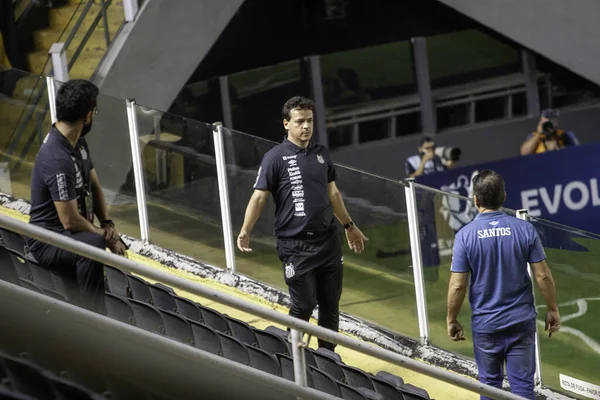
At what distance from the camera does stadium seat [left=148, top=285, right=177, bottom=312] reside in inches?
260

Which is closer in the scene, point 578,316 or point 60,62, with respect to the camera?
point 578,316

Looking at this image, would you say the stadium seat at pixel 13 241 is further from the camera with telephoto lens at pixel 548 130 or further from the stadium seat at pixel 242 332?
the camera with telephoto lens at pixel 548 130

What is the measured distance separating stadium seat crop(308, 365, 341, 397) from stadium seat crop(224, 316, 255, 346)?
801mm

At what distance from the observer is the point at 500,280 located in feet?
18.5

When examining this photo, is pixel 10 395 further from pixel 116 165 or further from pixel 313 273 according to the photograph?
pixel 116 165

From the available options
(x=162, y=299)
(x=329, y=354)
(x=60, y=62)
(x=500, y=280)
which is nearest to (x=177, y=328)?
(x=162, y=299)

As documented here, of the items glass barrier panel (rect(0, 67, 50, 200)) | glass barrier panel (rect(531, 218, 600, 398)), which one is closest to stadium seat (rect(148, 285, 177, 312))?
glass barrier panel (rect(531, 218, 600, 398))

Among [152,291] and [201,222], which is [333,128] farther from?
[152,291]

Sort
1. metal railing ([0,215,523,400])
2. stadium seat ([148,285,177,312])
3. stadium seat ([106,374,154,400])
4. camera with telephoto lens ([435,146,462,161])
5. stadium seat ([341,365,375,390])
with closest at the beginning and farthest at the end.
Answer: metal railing ([0,215,523,400]), stadium seat ([106,374,154,400]), stadium seat ([341,365,375,390]), stadium seat ([148,285,177,312]), camera with telephoto lens ([435,146,462,161])

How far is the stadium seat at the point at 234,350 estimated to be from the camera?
18.3 ft

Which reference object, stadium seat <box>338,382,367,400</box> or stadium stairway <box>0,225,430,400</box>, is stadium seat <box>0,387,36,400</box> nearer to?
stadium stairway <box>0,225,430,400</box>

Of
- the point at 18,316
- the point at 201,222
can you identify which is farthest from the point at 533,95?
the point at 18,316

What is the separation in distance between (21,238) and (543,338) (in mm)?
3315

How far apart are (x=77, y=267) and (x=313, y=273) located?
1.85 meters
